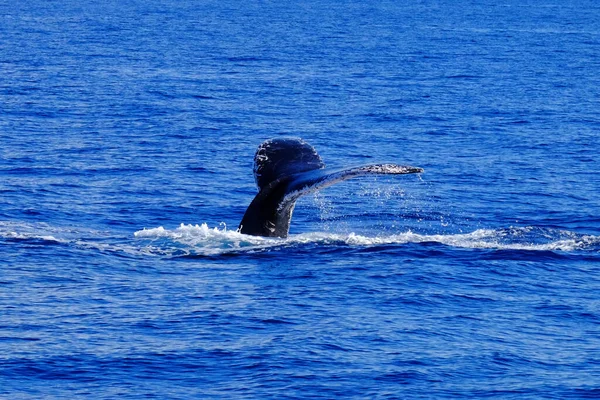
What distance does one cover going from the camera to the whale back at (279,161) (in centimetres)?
1969

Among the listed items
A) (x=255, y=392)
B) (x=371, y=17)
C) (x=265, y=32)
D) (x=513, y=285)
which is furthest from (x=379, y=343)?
(x=371, y=17)

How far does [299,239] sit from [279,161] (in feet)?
6.27

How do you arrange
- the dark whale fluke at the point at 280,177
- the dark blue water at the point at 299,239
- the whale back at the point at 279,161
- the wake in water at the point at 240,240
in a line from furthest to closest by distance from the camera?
the wake in water at the point at 240,240 → the whale back at the point at 279,161 → the dark whale fluke at the point at 280,177 → the dark blue water at the point at 299,239

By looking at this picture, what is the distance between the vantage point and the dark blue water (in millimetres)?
15469

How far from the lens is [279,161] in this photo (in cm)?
1981

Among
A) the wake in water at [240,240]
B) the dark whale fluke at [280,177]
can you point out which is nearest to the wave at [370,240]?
the wake in water at [240,240]

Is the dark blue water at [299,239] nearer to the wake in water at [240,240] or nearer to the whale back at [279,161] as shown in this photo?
the wake in water at [240,240]

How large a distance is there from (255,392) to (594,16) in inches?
3958

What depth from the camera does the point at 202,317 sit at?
17.3 m

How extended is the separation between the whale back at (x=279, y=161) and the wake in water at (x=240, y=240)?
127 centimetres

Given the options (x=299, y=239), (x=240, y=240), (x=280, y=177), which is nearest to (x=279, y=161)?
(x=280, y=177)

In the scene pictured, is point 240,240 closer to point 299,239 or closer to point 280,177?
point 299,239

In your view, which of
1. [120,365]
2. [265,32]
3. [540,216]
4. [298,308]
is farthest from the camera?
[265,32]

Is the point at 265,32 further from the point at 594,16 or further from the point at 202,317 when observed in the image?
the point at 202,317
